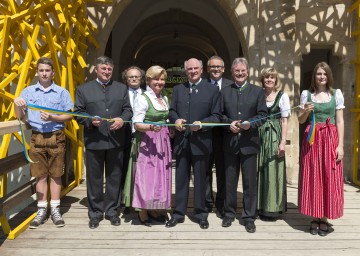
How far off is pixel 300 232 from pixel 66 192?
9.43ft

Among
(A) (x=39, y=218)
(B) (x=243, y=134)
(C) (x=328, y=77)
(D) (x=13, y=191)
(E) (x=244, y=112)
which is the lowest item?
(A) (x=39, y=218)

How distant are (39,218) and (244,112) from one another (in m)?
2.19

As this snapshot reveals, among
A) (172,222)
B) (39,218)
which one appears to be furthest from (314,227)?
A: (39,218)

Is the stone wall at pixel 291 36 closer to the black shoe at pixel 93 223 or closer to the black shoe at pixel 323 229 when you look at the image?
the black shoe at pixel 323 229

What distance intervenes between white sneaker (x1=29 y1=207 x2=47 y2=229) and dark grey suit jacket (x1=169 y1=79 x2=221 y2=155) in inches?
56.9

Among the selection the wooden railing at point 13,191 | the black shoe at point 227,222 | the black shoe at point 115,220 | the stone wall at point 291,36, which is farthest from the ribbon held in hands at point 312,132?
the wooden railing at point 13,191

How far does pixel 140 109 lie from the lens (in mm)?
3619

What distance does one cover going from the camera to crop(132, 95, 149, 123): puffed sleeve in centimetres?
362

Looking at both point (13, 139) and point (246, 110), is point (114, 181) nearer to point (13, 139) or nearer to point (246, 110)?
point (246, 110)

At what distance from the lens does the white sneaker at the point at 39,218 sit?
3.66 m

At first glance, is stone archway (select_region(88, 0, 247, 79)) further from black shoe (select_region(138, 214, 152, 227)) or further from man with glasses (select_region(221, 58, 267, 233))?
black shoe (select_region(138, 214, 152, 227))

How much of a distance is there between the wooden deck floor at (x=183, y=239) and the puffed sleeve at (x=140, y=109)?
1.04 meters

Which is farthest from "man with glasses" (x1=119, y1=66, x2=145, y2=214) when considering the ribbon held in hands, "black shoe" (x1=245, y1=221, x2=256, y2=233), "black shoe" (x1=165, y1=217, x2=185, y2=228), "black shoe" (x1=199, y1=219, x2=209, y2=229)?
the ribbon held in hands

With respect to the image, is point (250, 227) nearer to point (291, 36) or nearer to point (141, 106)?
point (141, 106)
